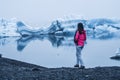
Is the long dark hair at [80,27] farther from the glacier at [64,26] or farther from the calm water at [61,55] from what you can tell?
the glacier at [64,26]

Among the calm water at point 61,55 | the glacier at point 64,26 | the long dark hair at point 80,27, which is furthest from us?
the glacier at point 64,26

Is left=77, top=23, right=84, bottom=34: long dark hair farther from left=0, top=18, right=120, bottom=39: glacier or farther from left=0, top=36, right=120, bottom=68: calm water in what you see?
left=0, top=18, right=120, bottom=39: glacier

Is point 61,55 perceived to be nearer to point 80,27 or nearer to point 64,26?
point 80,27

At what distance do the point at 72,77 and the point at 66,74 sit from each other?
514mm

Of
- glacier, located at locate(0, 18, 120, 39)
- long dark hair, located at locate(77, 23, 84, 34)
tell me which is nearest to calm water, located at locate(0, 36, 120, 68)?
long dark hair, located at locate(77, 23, 84, 34)

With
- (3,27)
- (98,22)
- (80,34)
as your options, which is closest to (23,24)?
(3,27)

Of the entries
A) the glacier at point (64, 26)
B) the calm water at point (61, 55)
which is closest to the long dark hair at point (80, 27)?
the calm water at point (61, 55)

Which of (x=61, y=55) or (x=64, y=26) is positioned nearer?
(x=61, y=55)

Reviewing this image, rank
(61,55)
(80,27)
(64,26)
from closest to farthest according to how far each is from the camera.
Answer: (80,27), (61,55), (64,26)

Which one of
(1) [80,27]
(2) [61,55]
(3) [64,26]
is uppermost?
(1) [80,27]

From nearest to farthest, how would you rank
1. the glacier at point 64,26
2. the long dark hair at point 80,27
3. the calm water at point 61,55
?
the long dark hair at point 80,27 → the calm water at point 61,55 → the glacier at point 64,26

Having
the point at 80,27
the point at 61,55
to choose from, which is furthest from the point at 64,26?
the point at 80,27

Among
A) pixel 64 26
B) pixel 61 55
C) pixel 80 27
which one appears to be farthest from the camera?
pixel 64 26

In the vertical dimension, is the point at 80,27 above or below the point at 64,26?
above
